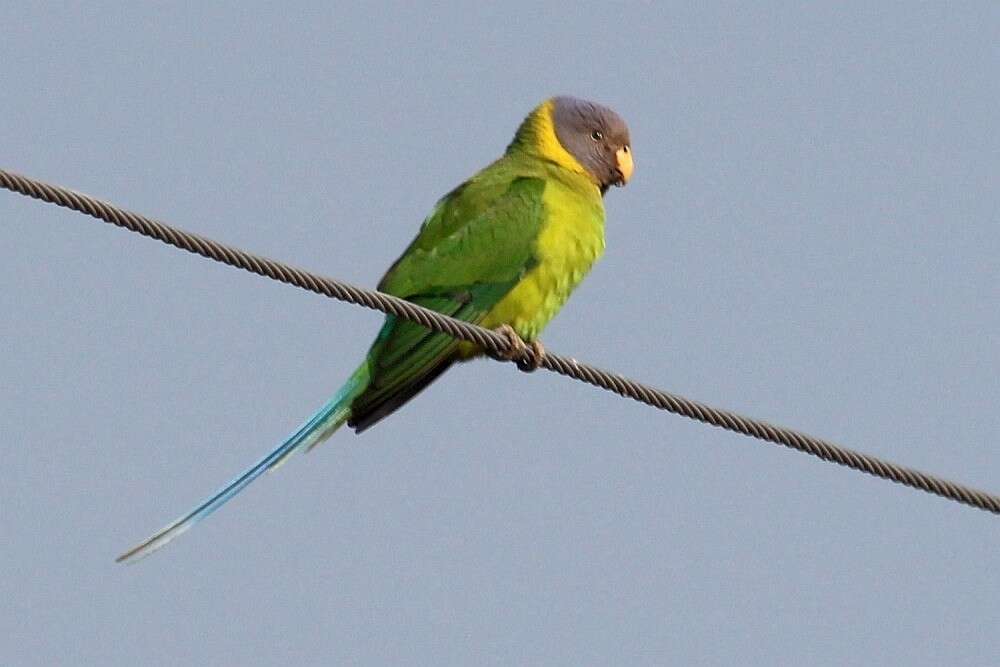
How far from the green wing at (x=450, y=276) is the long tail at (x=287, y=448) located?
8 cm

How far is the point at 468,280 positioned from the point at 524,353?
685mm

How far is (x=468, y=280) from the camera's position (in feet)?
23.5

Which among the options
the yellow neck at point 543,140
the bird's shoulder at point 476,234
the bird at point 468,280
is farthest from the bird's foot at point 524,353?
the yellow neck at point 543,140

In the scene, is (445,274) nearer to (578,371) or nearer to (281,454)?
(281,454)

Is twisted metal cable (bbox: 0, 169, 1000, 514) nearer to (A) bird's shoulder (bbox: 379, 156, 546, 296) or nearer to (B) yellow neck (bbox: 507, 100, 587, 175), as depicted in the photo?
(A) bird's shoulder (bbox: 379, 156, 546, 296)

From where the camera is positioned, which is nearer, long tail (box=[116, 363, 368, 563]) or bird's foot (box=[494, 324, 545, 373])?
bird's foot (box=[494, 324, 545, 373])

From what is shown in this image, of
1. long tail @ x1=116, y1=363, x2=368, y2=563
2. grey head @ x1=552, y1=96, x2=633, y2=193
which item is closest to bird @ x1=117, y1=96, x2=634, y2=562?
long tail @ x1=116, y1=363, x2=368, y2=563

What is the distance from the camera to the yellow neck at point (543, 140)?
8141mm

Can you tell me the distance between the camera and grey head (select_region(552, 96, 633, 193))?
8.23 metres

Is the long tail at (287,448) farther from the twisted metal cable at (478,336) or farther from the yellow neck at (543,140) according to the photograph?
the yellow neck at (543,140)

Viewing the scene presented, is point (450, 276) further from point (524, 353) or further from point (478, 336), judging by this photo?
point (478, 336)

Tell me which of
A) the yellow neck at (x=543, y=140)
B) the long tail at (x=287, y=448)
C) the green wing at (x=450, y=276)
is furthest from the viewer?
the yellow neck at (x=543, y=140)

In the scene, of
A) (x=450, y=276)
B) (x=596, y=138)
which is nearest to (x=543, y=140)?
(x=596, y=138)

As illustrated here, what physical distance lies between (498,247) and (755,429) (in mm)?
2012
